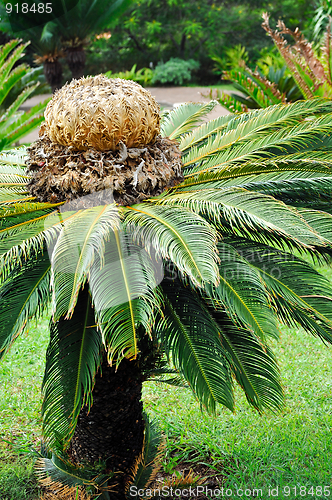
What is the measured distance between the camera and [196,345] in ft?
6.56

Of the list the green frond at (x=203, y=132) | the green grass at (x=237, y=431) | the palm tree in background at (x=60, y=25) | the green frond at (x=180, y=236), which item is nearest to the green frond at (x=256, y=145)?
the green frond at (x=203, y=132)

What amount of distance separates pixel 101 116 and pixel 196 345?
3.81 ft

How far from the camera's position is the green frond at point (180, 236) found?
1633 mm

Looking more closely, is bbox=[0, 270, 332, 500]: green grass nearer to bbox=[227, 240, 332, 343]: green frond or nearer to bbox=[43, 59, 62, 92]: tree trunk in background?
bbox=[227, 240, 332, 343]: green frond

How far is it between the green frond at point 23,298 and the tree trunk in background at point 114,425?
0.60m

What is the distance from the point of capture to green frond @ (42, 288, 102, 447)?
6.25 feet

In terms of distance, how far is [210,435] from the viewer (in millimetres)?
3545

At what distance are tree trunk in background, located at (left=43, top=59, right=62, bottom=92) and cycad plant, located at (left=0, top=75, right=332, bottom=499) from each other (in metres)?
11.5

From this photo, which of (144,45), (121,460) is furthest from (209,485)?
(144,45)

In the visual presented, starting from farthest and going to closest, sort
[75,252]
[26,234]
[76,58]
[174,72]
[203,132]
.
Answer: [174,72]
[76,58]
[203,132]
[26,234]
[75,252]

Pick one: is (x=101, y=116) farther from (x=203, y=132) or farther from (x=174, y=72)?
(x=174, y=72)

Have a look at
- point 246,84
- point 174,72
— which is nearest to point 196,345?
point 246,84

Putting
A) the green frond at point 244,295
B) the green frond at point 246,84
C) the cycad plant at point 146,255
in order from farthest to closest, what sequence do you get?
the green frond at point 246,84 < the green frond at point 244,295 < the cycad plant at point 146,255

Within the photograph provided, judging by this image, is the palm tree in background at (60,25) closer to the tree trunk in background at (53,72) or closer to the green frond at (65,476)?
the tree trunk in background at (53,72)
